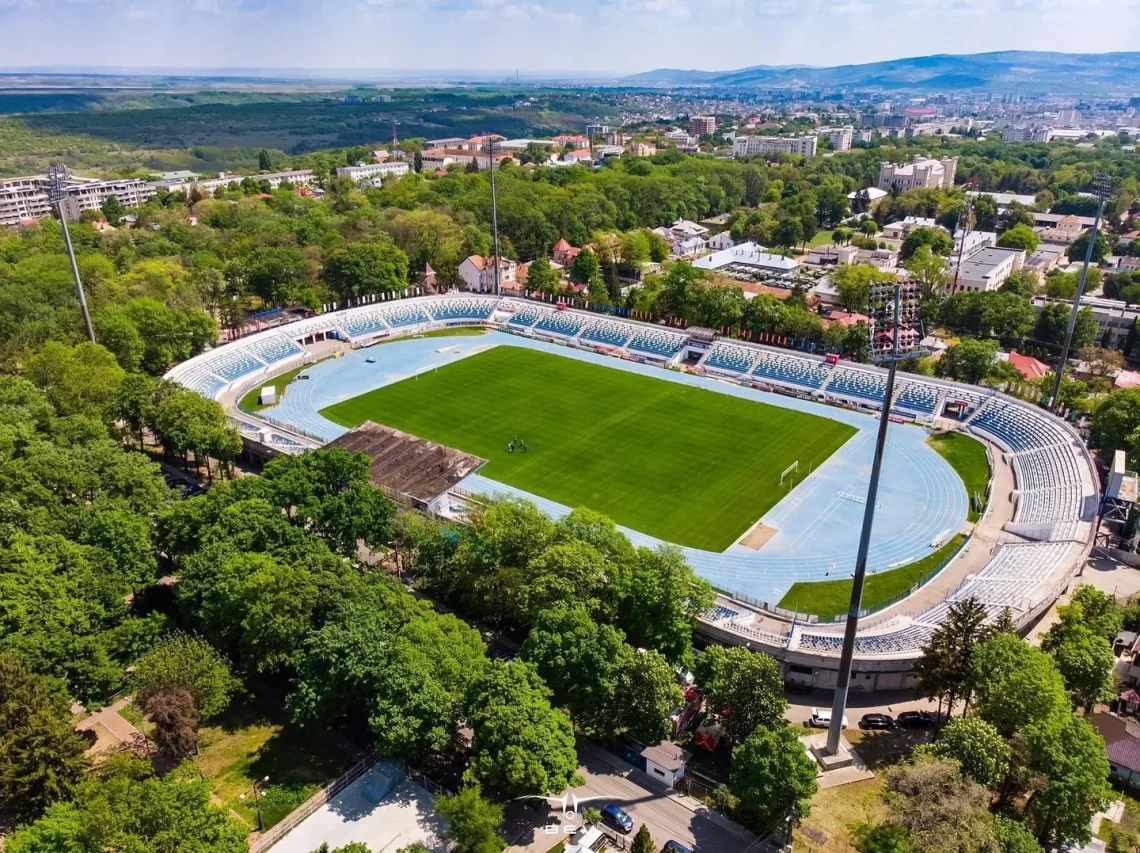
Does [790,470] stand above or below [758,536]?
above

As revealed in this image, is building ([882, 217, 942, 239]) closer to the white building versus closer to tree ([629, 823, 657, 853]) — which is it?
the white building

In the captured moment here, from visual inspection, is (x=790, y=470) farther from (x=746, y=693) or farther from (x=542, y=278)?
(x=542, y=278)

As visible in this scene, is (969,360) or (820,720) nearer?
(820,720)

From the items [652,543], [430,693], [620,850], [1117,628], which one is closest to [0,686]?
[430,693]

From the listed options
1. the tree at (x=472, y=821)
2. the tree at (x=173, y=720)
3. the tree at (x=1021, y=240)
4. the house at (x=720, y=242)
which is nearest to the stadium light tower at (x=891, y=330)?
the tree at (x=472, y=821)

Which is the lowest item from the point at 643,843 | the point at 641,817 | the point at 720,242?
the point at 641,817

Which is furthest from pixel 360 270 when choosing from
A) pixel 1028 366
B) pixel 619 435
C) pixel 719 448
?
pixel 1028 366

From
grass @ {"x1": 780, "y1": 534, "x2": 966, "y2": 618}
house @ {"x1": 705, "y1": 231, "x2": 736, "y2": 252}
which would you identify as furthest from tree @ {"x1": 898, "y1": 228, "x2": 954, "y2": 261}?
grass @ {"x1": 780, "y1": 534, "x2": 966, "y2": 618}
